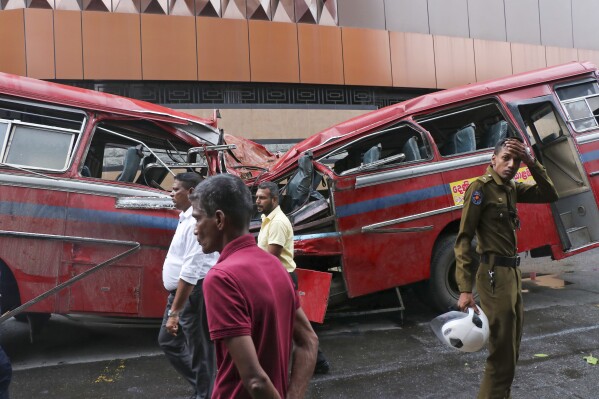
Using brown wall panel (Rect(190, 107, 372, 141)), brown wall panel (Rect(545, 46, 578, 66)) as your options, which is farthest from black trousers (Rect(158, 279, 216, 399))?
brown wall panel (Rect(545, 46, 578, 66))

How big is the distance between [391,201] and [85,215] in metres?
3.04

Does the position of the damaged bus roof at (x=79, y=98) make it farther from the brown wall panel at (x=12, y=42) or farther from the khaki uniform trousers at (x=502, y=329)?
the brown wall panel at (x=12, y=42)

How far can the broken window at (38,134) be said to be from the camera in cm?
464

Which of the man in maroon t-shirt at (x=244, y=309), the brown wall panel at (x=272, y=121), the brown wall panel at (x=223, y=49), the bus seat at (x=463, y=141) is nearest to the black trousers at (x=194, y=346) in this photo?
the man in maroon t-shirt at (x=244, y=309)

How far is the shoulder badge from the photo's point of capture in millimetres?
3218

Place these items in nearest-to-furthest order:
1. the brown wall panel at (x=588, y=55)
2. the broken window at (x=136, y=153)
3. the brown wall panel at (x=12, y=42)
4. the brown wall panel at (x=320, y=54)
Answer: the broken window at (x=136, y=153), the brown wall panel at (x=12, y=42), the brown wall panel at (x=320, y=54), the brown wall panel at (x=588, y=55)

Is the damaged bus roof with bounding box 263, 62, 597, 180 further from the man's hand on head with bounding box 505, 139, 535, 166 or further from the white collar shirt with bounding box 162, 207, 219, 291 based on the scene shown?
the man's hand on head with bounding box 505, 139, 535, 166

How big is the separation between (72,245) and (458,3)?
44.1 ft

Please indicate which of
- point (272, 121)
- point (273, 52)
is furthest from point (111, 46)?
point (272, 121)

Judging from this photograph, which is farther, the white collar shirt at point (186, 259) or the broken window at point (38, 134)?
the broken window at point (38, 134)

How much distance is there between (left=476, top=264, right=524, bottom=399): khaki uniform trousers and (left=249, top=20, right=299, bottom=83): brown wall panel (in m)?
10.1

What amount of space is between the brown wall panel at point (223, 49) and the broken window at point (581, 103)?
7.83 m

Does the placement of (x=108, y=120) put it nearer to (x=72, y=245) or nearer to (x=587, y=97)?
(x=72, y=245)

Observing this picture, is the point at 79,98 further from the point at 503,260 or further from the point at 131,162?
the point at 503,260
